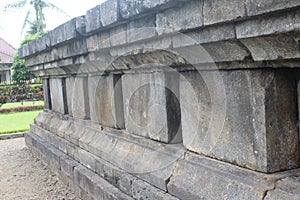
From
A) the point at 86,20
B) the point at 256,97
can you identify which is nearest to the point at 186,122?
the point at 256,97

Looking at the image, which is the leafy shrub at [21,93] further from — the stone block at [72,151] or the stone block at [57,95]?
the stone block at [72,151]

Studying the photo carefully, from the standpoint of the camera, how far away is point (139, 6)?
6.77 ft

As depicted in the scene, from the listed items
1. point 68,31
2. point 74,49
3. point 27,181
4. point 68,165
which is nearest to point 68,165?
point 68,165

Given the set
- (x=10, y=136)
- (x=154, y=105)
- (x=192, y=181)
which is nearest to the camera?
(x=192, y=181)

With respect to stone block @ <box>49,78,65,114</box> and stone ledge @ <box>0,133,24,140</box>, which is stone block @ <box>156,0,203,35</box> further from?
stone ledge @ <box>0,133,24,140</box>

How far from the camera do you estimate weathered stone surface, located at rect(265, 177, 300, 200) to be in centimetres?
158

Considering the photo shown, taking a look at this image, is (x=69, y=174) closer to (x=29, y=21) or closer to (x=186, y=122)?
(x=186, y=122)

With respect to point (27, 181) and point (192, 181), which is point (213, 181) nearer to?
point (192, 181)

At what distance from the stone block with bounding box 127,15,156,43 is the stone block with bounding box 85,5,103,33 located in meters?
0.39

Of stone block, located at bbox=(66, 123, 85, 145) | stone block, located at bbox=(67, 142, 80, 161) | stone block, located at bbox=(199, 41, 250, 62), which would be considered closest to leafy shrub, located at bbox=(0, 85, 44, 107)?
stone block, located at bbox=(66, 123, 85, 145)

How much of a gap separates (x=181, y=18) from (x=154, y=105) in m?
0.91

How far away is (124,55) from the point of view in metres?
2.59

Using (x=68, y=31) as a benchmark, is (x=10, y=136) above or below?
below

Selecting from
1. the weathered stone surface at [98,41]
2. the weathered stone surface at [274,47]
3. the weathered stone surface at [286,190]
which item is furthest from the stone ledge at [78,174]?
the weathered stone surface at [274,47]
